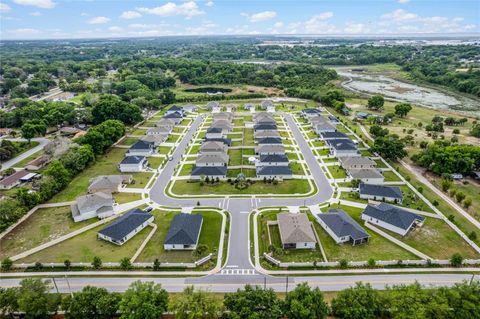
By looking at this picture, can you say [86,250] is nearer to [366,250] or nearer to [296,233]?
[296,233]

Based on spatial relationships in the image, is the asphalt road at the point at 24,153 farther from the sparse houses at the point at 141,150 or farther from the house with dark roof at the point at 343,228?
the house with dark roof at the point at 343,228

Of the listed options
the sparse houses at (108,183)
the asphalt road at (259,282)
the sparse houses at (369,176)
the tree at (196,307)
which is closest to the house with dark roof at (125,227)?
the asphalt road at (259,282)

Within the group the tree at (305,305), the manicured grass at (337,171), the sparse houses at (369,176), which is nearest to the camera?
the tree at (305,305)

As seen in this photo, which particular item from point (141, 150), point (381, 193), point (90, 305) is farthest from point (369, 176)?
point (141, 150)

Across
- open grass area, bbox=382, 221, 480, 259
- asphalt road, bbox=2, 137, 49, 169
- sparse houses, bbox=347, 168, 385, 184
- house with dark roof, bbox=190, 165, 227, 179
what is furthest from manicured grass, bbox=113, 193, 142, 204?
open grass area, bbox=382, 221, 480, 259

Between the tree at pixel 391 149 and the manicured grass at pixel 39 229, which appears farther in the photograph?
the tree at pixel 391 149

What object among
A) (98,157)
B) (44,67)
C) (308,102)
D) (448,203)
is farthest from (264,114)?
(44,67)

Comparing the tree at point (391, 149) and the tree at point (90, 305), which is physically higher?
the tree at point (391, 149)

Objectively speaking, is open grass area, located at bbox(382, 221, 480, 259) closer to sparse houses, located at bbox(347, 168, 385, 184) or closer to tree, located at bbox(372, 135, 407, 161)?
sparse houses, located at bbox(347, 168, 385, 184)
